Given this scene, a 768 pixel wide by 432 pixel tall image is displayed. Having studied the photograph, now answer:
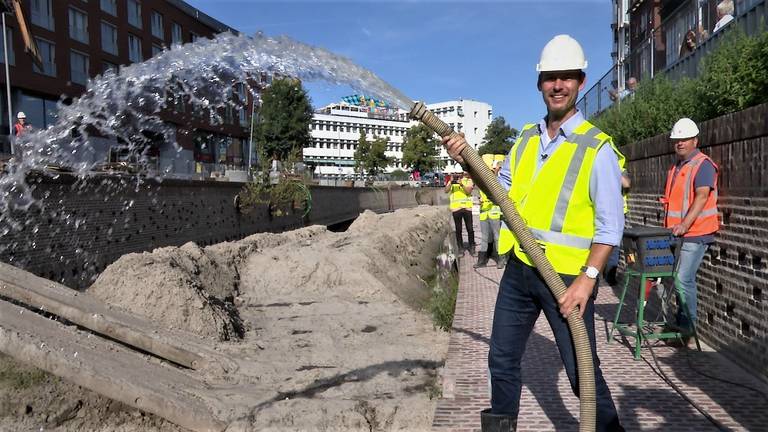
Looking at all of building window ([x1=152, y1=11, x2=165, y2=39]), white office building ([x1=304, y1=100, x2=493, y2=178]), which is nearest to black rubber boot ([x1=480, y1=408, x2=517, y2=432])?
building window ([x1=152, y1=11, x2=165, y2=39])

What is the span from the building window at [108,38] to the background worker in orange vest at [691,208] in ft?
142

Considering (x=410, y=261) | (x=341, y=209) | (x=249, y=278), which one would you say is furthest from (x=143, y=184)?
(x=341, y=209)

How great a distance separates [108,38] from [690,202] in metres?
44.4

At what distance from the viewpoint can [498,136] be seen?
8331 centimetres

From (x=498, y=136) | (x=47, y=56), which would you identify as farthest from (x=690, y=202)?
(x=498, y=136)

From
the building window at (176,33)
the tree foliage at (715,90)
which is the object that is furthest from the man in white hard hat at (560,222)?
the building window at (176,33)

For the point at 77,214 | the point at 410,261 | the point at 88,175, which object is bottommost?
the point at 410,261

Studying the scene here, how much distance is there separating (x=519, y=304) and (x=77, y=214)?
1054 centimetres

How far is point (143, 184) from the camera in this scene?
47.3ft

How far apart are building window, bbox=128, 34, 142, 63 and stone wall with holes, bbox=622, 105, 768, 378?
149 feet

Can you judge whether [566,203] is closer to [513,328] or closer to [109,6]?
[513,328]

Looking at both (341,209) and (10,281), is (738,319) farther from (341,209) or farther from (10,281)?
(341,209)

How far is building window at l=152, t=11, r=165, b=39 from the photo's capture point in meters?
47.4

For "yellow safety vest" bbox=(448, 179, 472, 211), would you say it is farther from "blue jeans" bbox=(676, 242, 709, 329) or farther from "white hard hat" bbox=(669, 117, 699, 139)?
"blue jeans" bbox=(676, 242, 709, 329)
